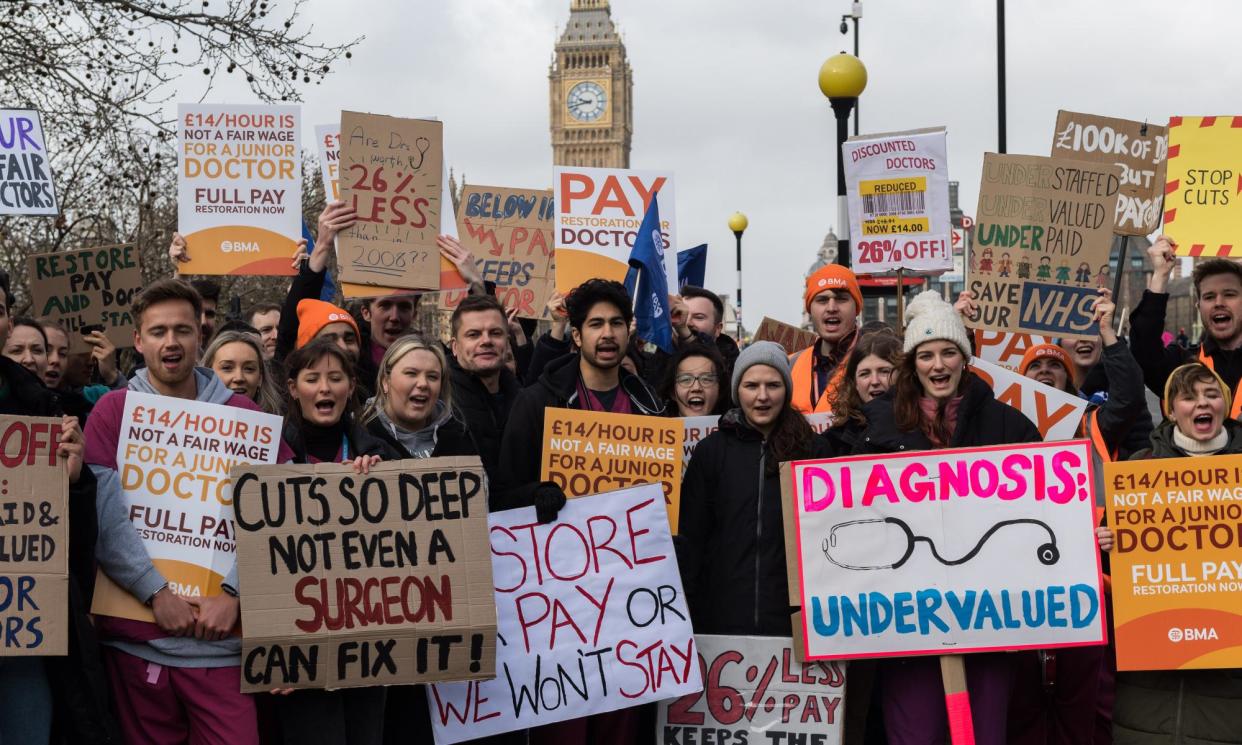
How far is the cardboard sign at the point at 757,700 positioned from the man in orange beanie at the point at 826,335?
203 centimetres

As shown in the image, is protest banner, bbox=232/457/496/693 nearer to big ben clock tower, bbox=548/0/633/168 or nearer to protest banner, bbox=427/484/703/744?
protest banner, bbox=427/484/703/744

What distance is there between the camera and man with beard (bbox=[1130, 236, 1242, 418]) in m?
6.71

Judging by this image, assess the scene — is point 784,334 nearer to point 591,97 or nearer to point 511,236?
point 511,236

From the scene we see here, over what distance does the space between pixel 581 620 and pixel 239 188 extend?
4.00m

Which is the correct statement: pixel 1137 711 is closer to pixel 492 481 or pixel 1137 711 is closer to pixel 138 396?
pixel 492 481

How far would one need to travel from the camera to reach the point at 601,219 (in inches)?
351

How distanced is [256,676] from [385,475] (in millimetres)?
837

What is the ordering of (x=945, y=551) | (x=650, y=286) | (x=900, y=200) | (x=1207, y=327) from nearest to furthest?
(x=945, y=551) → (x=1207, y=327) → (x=650, y=286) → (x=900, y=200)

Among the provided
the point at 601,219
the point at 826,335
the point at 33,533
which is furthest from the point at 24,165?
Answer: the point at 826,335

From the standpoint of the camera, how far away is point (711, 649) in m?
5.97

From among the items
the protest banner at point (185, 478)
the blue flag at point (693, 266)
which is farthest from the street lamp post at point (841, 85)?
the protest banner at point (185, 478)

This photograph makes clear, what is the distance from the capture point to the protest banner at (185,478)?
5.20 metres

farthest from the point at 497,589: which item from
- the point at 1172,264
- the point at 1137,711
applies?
the point at 1172,264

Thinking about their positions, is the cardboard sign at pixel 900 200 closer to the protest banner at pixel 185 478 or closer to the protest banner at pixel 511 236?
the protest banner at pixel 511 236
